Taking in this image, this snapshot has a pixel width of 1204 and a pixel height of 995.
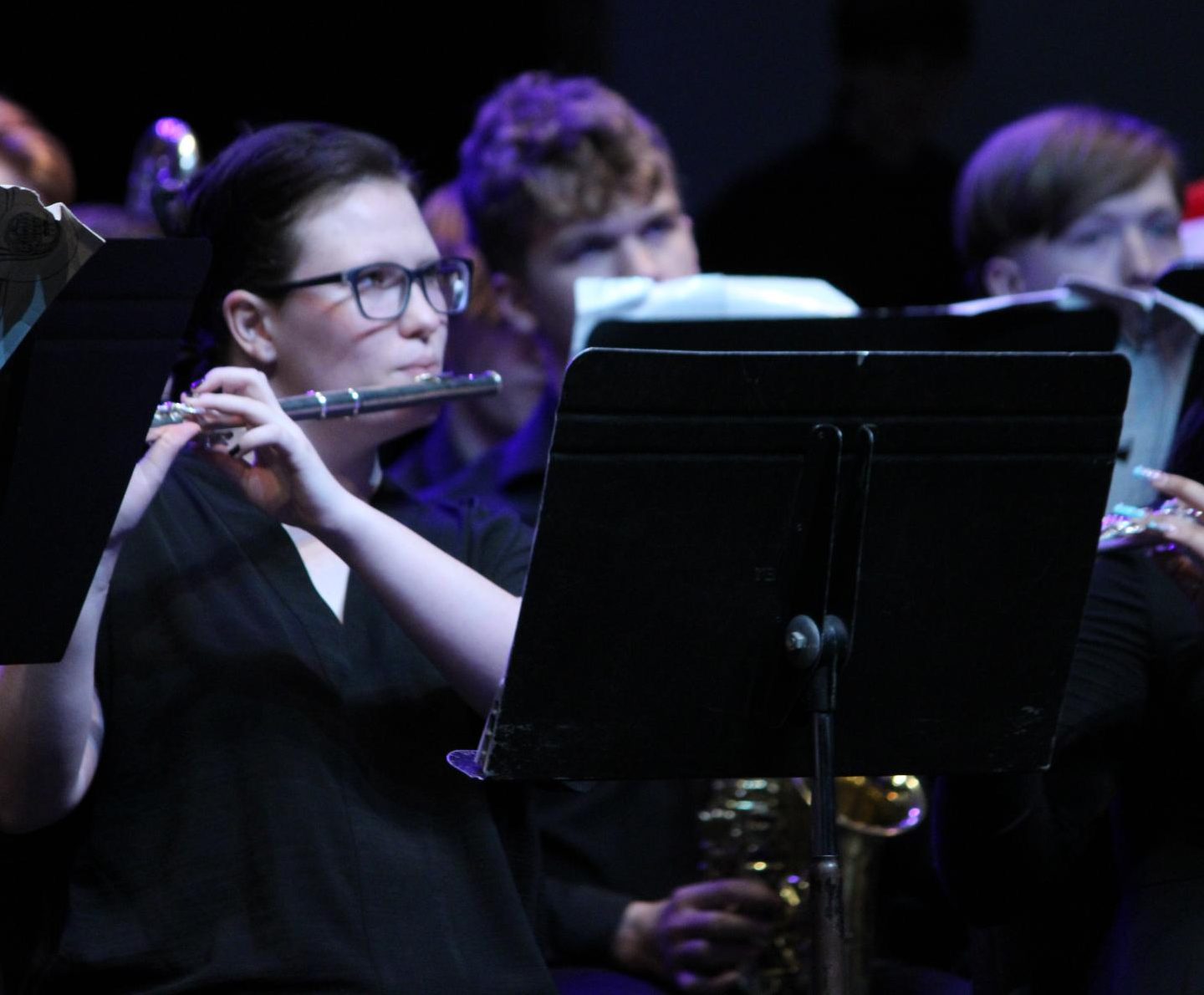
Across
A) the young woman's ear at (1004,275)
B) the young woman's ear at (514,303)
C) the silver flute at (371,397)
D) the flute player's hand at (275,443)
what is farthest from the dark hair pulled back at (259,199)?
the young woman's ear at (1004,275)

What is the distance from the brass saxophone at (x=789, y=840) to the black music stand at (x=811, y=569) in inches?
28.9

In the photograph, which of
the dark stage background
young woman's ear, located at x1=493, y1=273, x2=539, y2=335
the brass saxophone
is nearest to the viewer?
the brass saxophone

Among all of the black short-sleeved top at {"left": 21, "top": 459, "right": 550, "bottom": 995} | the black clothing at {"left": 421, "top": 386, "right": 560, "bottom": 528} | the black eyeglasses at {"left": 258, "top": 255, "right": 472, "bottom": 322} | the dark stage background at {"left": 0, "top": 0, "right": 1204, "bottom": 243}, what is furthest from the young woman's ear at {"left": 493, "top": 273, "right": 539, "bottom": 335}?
the black short-sleeved top at {"left": 21, "top": 459, "right": 550, "bottom": 995}

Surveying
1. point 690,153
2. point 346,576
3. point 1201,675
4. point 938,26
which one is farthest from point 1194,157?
point 346,576

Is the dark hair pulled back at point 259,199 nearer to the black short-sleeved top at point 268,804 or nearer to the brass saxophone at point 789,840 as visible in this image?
the black short-sleeved top at point 268,804

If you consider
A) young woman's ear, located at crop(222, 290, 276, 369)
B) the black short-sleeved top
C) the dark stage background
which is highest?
the dark stage background

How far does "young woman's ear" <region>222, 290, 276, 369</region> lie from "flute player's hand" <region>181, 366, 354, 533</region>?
24 centimetres

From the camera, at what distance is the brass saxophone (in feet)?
7.27

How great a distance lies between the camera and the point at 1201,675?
5.69 ft

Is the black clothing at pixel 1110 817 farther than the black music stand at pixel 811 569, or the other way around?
the black clothing at pixel 1110 817

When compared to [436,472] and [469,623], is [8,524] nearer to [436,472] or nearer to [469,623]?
[469,623]

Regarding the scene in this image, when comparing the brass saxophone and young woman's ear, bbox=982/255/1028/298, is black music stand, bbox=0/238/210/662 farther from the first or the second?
young woman's ear, bbox=982/255/1028/298

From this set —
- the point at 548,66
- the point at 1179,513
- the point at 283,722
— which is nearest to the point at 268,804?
the point at 283,722

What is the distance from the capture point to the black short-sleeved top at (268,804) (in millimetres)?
1489
